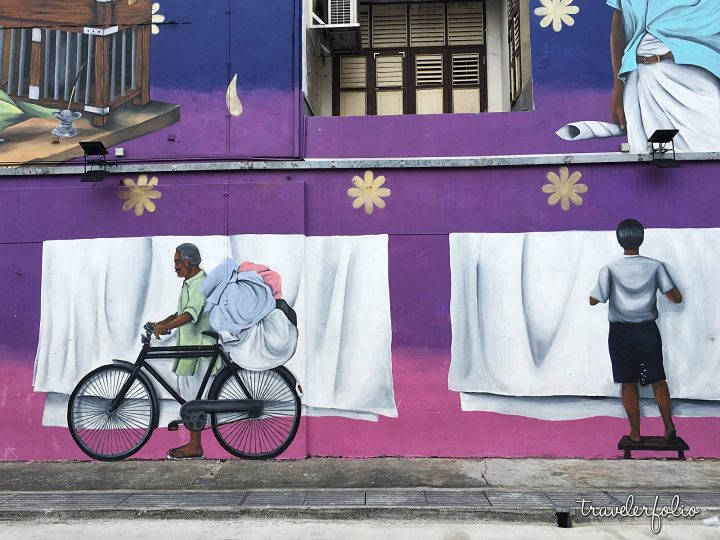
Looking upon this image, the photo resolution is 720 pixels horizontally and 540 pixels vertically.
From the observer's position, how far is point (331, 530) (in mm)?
5535

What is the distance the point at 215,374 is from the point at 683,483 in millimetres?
5481

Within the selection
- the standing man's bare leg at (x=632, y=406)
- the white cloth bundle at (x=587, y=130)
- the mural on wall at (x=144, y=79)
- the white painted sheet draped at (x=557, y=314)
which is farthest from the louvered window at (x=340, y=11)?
the standing man's bare leg at (x=632, y=406)

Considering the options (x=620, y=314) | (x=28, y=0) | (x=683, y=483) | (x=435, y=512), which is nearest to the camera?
(x=435, y=512)

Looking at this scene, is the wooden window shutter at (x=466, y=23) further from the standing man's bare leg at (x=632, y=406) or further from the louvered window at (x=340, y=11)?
the standing man's bare leg at (x=632, y=406)

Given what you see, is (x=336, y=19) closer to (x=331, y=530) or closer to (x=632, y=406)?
(x=632, y=406)

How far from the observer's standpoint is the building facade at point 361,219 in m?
7.48

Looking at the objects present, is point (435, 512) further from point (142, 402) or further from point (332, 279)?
point (142, 402)

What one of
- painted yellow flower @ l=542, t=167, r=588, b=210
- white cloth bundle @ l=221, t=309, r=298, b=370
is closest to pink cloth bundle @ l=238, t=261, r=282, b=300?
white cloth bundle @ l=221, t=309, r=298, b=370

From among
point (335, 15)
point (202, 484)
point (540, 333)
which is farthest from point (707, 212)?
point (202, 484)

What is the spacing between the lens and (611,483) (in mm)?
6480

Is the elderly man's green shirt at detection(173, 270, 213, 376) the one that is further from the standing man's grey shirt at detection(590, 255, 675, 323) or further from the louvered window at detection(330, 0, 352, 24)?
the standing man's grey shirt at detection(590, 255, 675, 323)

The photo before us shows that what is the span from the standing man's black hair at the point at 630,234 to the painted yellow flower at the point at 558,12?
265 cm

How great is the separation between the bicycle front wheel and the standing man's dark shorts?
227 inches

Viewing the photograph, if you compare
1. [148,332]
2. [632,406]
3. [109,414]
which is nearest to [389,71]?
[148,332]
